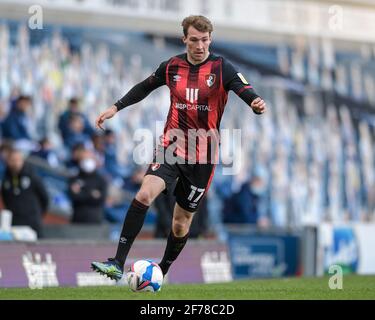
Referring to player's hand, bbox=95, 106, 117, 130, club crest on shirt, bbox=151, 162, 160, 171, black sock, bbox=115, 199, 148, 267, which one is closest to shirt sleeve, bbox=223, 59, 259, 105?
club crest on shirt, bbox=151, 162, 160, 171

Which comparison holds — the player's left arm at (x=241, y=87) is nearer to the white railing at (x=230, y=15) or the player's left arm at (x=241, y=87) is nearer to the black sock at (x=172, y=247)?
the black sock at (x=172, y=247)

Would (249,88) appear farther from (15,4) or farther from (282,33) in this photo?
(282,33)

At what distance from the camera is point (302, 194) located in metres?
24.8

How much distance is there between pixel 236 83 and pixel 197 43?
53 centimetres

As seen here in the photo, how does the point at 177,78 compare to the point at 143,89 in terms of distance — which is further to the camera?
the point at 143,89

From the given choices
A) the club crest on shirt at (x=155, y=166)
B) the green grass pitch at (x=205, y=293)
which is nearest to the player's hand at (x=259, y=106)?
the club crest on shirt at (x=155, y=166)

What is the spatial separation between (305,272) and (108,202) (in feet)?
13.0

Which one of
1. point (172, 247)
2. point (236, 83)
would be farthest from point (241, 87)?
point (172, 247)

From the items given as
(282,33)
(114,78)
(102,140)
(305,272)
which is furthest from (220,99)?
(282,33)

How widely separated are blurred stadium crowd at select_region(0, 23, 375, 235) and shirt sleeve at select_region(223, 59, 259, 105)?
6485 millimetres

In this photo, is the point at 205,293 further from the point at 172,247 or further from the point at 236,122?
the point at 236,122

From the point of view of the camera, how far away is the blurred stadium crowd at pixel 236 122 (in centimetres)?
1806

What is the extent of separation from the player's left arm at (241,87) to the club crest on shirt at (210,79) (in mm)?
105

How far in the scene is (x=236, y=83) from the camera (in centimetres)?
951
